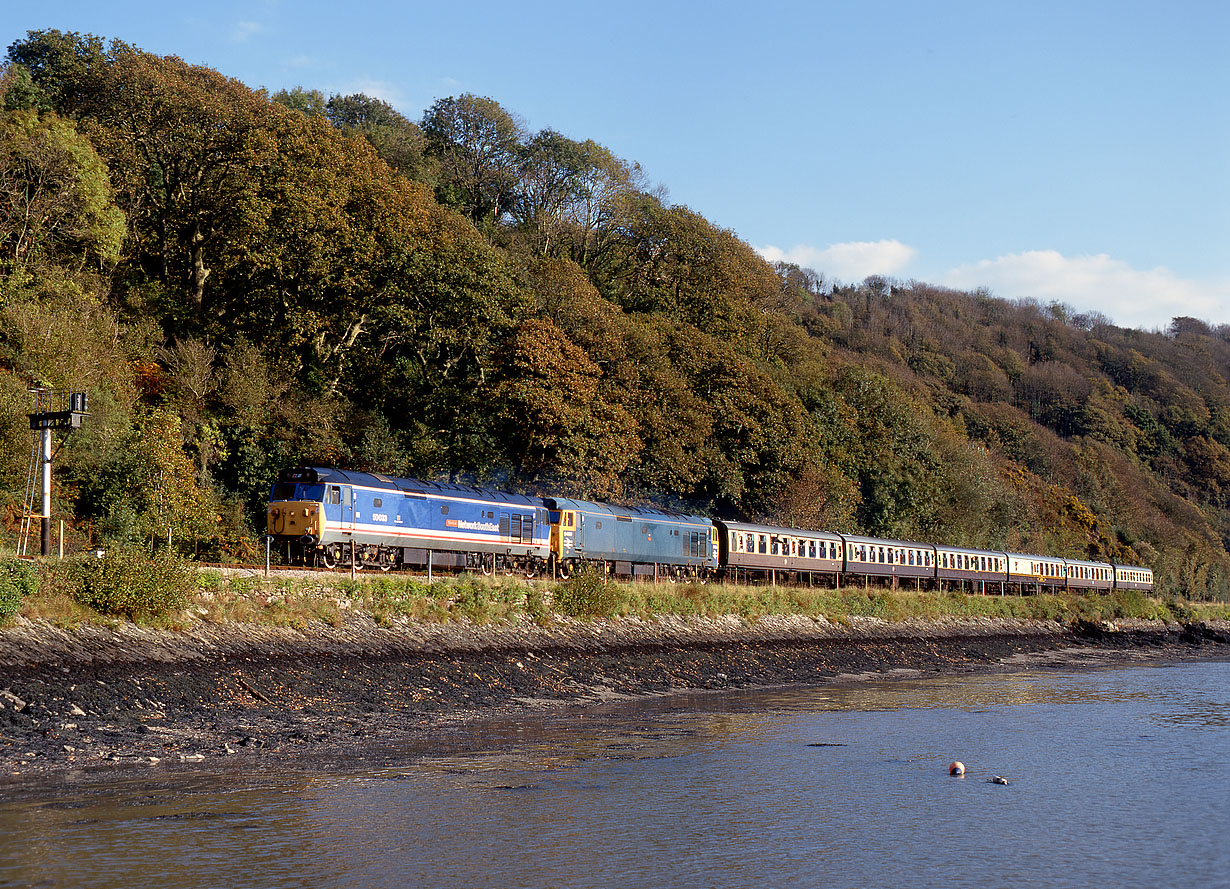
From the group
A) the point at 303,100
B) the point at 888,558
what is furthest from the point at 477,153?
the point at 888,558

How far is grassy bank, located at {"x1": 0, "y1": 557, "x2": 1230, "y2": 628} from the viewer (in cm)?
1959

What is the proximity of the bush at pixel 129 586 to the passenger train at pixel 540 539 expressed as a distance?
8856 millimetres

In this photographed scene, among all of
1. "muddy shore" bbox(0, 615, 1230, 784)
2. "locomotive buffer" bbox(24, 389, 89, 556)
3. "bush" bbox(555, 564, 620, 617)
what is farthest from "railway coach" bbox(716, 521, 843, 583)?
"locomotive buffer" bbox(24, 389, 89, 556)

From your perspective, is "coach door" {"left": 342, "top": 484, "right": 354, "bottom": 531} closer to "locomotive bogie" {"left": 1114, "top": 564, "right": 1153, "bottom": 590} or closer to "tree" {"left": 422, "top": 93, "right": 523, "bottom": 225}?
"tree" {"left": 422, "top": 93, "right": 523, "bottom": 225}

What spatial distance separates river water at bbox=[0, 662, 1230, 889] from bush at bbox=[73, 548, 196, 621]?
19.9 ft

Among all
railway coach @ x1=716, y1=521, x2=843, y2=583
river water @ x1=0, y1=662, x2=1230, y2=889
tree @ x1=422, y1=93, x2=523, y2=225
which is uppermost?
tree @ x1=422, y1=93, x2=523, y2=225

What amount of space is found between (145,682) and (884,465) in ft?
164

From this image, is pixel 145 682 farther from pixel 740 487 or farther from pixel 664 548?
pixel 740 487

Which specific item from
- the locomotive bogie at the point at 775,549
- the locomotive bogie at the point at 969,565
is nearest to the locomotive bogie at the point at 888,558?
the locomotive bogie at the point at 969,565

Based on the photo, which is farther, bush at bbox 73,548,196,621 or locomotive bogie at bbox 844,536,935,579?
locomotive bogie at bbox 844,536,935,579

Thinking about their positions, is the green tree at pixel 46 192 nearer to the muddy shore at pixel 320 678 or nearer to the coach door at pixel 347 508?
the coach door at pixel 347 508

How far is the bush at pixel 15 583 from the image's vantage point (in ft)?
Result: 58.9

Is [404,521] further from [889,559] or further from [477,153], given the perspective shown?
[477,153]

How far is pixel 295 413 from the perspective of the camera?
39094 millimetres
